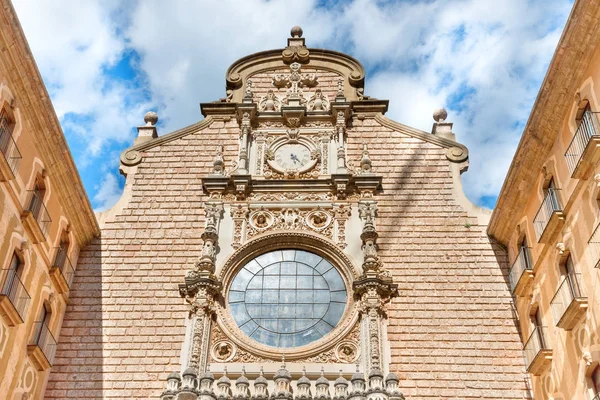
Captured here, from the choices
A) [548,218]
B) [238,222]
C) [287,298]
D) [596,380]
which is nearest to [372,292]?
[287,298]

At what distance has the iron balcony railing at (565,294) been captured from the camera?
13609 mm

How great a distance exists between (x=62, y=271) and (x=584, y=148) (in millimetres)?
11934

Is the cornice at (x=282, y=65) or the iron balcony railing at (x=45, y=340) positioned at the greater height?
the cornice at (x=282, y=65)

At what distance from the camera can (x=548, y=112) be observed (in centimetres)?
1509

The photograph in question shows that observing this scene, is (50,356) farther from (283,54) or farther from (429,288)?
(283,54)

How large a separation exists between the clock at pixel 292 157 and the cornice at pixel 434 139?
2.51 metres

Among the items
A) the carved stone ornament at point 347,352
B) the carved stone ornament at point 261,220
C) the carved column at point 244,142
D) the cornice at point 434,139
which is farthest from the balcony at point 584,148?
the carved column at point 244,142

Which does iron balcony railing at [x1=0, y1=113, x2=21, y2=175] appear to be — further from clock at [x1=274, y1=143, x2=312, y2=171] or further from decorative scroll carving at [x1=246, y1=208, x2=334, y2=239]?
clock at [x1=274, y1=143, x2=312, y2=171]

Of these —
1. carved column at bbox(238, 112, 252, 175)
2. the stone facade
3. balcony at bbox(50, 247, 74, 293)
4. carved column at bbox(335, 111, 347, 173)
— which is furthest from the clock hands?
balcony at bbox(50, 247, 74, 293)

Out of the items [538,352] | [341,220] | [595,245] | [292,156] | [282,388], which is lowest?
[282,388]

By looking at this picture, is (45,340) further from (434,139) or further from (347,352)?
(434,139)

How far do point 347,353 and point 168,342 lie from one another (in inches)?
163

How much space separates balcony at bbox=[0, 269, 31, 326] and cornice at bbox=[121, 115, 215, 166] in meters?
6.12

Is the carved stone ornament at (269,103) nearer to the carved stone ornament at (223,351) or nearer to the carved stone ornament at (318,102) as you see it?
the carved stone ornament at (318,102)
